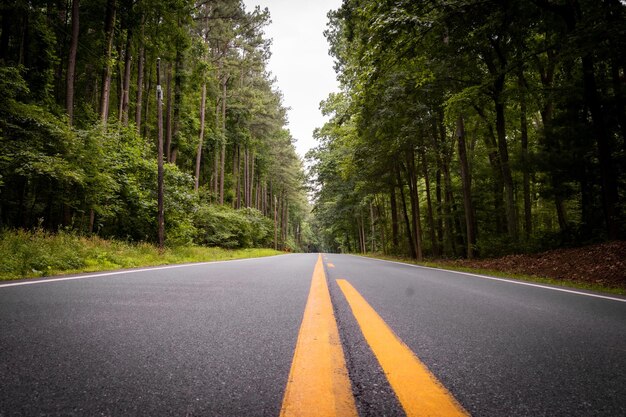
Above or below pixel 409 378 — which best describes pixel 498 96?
above

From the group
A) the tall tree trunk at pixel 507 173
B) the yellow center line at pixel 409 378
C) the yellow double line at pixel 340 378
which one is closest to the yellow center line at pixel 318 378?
the yellow double line at pixel 340 378

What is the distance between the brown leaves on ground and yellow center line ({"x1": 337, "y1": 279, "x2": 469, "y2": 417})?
6828 mm

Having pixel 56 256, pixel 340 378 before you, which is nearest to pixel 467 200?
pixel 340 378

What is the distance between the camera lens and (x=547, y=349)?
1.69 m

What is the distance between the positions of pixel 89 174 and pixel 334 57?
16.0m

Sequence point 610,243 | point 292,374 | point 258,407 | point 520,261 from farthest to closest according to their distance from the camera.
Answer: point 520,261
point 610,243
point 292,374
point 258,407

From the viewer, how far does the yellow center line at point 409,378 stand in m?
0.98

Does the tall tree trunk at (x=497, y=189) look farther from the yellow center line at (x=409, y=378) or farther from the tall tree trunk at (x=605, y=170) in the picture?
the yellow center line at (x=409, y=378)

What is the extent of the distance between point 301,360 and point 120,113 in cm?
1986

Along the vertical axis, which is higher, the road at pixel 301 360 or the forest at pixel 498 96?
the forest at pixel 498 96


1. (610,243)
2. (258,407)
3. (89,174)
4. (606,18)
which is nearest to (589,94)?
(606,18)

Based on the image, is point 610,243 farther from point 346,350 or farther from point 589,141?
point 346,350

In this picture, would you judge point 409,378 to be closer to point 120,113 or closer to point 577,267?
point 577,267

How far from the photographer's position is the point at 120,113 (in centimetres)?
1669
